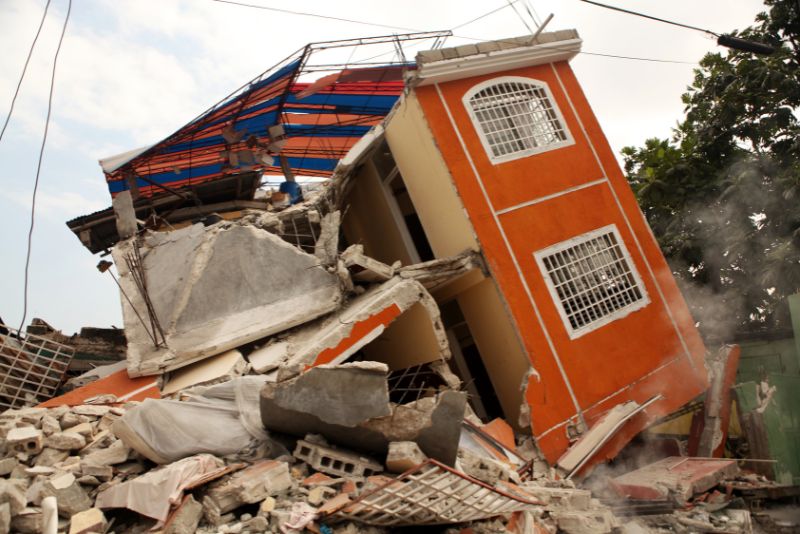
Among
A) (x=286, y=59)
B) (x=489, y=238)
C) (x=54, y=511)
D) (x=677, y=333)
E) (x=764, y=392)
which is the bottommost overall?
(x=764, y=392)

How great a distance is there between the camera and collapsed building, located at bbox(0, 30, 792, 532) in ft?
18.8

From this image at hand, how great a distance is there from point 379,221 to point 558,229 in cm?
451

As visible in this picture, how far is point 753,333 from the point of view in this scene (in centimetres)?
1420

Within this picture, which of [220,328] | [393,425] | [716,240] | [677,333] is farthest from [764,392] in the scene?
[220,328]

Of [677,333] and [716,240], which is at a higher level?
[716,240]

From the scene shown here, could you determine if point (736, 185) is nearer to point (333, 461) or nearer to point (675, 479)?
point (675, 479)

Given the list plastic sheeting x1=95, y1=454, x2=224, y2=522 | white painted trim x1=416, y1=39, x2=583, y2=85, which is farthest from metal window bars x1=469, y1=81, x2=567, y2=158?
plastic sheeting x1=95, y1=454, x2=224, y2=522

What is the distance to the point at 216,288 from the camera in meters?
9.74

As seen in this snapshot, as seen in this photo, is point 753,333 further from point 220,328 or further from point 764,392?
point 220,328

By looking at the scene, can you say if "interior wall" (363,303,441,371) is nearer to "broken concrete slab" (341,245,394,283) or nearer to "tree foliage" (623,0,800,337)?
"broken concrete slab" (341,245,394,283)

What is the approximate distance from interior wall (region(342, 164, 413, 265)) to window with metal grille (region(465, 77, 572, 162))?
10.2ft

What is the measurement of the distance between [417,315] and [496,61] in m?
4.96

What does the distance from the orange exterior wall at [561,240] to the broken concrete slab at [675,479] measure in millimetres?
704

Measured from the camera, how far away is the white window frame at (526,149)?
10711mm
